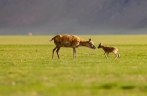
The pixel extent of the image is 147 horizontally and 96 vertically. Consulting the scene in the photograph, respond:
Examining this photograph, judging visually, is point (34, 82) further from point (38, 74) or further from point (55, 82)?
point (38, 74)

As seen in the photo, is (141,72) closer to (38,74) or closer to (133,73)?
(133,73)

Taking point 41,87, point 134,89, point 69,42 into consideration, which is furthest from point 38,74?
point 69,42

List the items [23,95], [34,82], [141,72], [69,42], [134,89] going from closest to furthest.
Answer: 1. [23,95]
2. [134,89]
3. [34,82]
4. [141,72]
5. [69,42]

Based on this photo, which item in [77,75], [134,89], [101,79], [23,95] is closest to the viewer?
[23,95]

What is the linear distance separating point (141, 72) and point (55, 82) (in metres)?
5.15

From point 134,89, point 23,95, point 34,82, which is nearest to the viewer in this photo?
point 23,95

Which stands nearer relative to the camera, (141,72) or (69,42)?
(141,72)

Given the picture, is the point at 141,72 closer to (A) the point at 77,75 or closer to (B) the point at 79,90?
(A) the point at 77,75

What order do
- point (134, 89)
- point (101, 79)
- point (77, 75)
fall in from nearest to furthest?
point (134, 89)
point (101, 79)
point (77, 75)

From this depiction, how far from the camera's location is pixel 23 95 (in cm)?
1367

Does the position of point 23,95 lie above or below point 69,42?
below

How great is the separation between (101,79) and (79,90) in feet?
10.1

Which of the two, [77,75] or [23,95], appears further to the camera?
[77,75]

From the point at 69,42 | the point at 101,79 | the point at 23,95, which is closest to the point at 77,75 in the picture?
the point at 101,79
